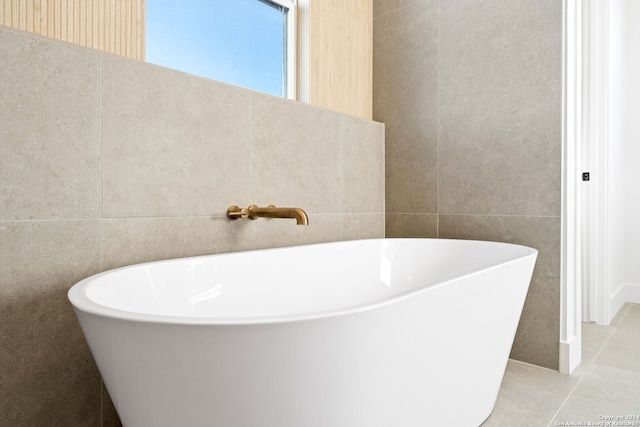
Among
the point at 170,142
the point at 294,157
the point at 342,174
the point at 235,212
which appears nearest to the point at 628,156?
the point at 342,174

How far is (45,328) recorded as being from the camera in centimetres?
114

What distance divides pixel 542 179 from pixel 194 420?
68.5 inches

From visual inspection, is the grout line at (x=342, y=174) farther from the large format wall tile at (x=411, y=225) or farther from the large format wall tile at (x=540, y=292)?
the large format wall tile at (x=540, y=292)

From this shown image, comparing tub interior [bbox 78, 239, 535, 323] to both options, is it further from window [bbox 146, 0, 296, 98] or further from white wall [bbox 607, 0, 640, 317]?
white wall [bbox 607, 0, 640, 317]

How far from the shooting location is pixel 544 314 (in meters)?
1.84

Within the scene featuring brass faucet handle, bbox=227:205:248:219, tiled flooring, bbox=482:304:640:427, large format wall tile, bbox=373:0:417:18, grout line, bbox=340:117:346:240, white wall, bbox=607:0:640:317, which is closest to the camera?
tiled flooring, bbox=482:304:640:427

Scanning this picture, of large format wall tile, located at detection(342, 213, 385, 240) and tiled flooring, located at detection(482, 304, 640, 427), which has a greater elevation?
large format wall tile, located at detection(342, 213, 385, 240)

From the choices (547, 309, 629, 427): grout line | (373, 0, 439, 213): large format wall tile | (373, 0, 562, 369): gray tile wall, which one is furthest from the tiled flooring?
(373, 0, 439, 213): large format wall tile

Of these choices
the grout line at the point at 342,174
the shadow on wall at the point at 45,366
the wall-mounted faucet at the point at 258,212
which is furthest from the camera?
the grout line at the point at 342,174

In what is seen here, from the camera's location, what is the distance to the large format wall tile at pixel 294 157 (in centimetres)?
174

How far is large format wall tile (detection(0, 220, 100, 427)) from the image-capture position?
1078 mm

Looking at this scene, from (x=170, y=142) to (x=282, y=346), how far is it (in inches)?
39.4

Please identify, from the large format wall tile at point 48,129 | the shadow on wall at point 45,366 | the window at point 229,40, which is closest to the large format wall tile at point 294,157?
the window at point 229,40

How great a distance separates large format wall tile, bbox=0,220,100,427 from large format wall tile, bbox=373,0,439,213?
1.62 meters
